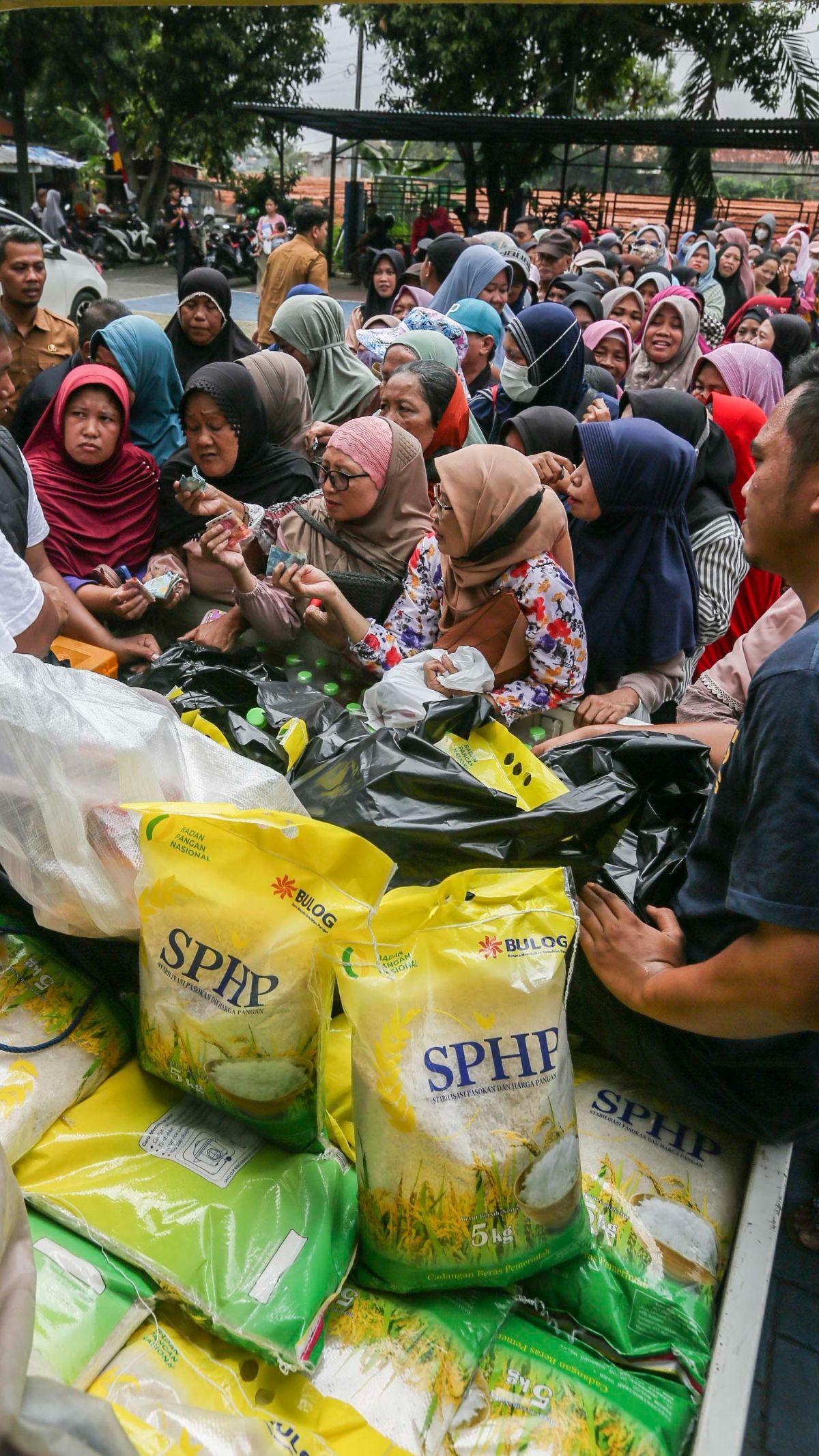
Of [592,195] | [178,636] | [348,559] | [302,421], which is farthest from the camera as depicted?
[592,195]

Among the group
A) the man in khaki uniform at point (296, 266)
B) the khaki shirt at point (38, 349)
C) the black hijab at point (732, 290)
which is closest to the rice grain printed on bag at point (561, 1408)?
the khaki shirt at point (38, 349)

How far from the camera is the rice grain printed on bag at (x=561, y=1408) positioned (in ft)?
3.80

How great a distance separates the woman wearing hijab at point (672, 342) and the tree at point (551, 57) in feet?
51.5

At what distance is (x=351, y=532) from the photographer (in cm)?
303

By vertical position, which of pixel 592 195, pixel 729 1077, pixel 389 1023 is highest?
pixel 592 195

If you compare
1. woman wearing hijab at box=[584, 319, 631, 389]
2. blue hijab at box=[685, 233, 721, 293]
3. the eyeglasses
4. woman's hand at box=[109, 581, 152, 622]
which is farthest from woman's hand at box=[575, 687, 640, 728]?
blue hijab at box=[685, 233, 721, 293]

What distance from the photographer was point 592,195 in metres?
22.8

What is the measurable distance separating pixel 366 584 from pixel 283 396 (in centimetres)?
136

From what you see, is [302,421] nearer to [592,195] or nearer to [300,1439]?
[300,1439]

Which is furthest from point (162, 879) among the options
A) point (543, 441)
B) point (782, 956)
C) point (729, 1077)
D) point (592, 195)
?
point (592, 195)

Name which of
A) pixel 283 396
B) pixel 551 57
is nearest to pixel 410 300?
pixel 283 396

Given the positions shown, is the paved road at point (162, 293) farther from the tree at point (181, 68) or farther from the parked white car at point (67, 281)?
the tree at point (181, 68)

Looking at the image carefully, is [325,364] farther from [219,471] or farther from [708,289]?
[708,289]

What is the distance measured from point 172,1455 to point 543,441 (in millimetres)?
3139
